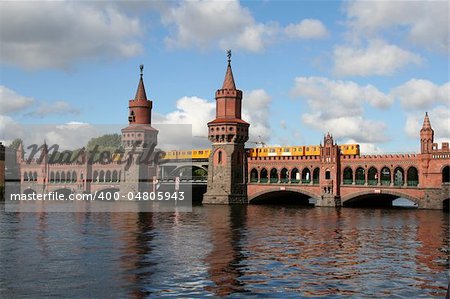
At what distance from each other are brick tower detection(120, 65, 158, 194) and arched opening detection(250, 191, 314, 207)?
2535 centimetres

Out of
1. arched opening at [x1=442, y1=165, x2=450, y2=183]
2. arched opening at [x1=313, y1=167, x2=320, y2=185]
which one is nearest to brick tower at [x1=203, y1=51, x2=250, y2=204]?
arched opening at [x1=313, y1=167, x2=320, y2=185]

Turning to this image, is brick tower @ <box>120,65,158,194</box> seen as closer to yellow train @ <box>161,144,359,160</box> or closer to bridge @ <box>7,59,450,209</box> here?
bridge @ <box>7,59,450,209</box>

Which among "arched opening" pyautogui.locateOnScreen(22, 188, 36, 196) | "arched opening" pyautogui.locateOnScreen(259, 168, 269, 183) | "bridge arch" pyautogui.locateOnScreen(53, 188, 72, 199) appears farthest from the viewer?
"arched opening" pyautogui.locateOnScreen(22, 188, 36, 196)

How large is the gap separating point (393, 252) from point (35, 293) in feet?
70.3

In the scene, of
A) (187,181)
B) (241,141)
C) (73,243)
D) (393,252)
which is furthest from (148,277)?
(187,181)

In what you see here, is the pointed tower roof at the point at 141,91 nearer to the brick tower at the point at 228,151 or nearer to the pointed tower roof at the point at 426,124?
the brick tower at the point at 228,151

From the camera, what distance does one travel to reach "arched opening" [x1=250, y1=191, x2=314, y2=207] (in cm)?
9169

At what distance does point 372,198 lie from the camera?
86625mm

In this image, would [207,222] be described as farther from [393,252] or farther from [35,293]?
[35,293]

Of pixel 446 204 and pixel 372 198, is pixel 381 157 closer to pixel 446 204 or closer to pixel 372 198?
pixel 372 198

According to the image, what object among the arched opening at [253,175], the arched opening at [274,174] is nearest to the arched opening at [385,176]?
the arched opening at [274,174]

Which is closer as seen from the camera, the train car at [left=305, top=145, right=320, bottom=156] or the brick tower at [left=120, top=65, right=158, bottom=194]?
the train car at [left=305, top=145, right=320, bottom=156]

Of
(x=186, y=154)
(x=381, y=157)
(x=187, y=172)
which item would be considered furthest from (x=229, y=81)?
(x=187, y=172)

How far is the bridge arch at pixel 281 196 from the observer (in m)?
85.5
